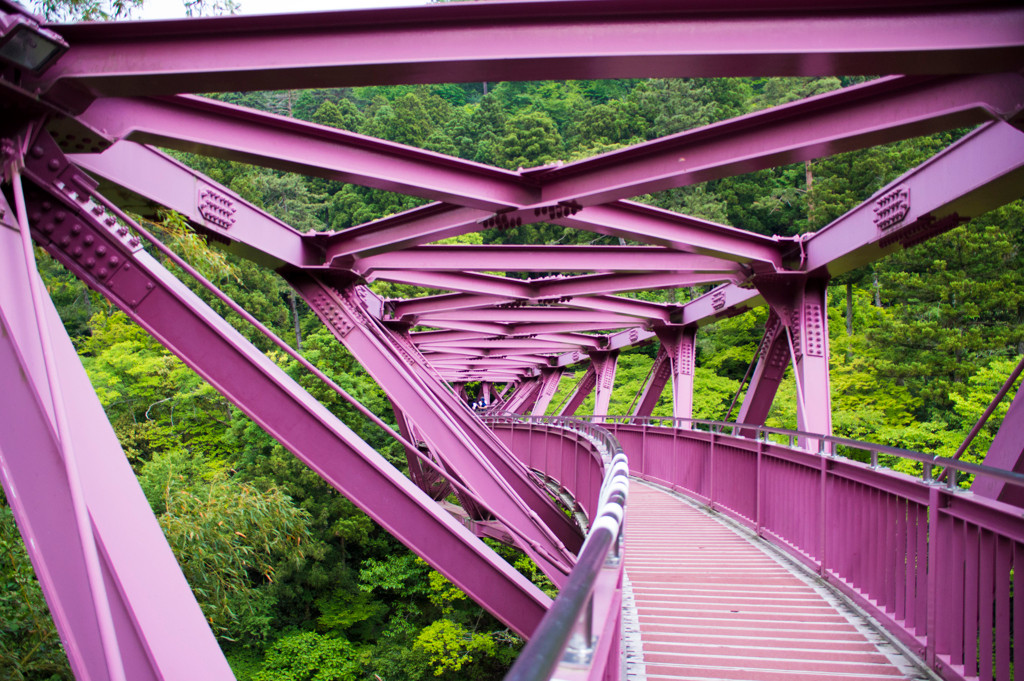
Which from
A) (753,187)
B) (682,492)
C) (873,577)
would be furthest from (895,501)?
(753,187)

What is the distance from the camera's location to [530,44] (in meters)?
4.61

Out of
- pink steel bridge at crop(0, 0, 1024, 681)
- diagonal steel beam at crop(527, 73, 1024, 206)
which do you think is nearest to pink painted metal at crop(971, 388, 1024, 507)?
pink steel bridge at crop(0, 0, 1024, 681)

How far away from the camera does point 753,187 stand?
52.5 m

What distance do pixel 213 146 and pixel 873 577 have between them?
5909 mm

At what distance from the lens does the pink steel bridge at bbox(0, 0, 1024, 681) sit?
→ 334cm

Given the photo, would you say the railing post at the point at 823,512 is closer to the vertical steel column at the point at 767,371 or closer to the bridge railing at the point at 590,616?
the bridge railing at the point at 590,616

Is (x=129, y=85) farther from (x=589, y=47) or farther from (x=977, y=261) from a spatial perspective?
(x=977, y=261)

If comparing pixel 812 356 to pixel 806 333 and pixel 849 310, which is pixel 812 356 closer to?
pixel 806 333

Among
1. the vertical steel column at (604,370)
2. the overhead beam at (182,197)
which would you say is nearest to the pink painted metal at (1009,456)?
the overhead beam at (182,197)

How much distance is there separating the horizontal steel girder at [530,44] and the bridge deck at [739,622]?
11.6 feet

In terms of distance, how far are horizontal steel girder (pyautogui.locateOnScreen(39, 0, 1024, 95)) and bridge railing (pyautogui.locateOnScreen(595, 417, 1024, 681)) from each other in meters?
2.32

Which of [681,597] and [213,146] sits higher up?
[213,146]

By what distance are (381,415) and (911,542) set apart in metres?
34.5

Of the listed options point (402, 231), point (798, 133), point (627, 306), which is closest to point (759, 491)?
point (798, 133)
